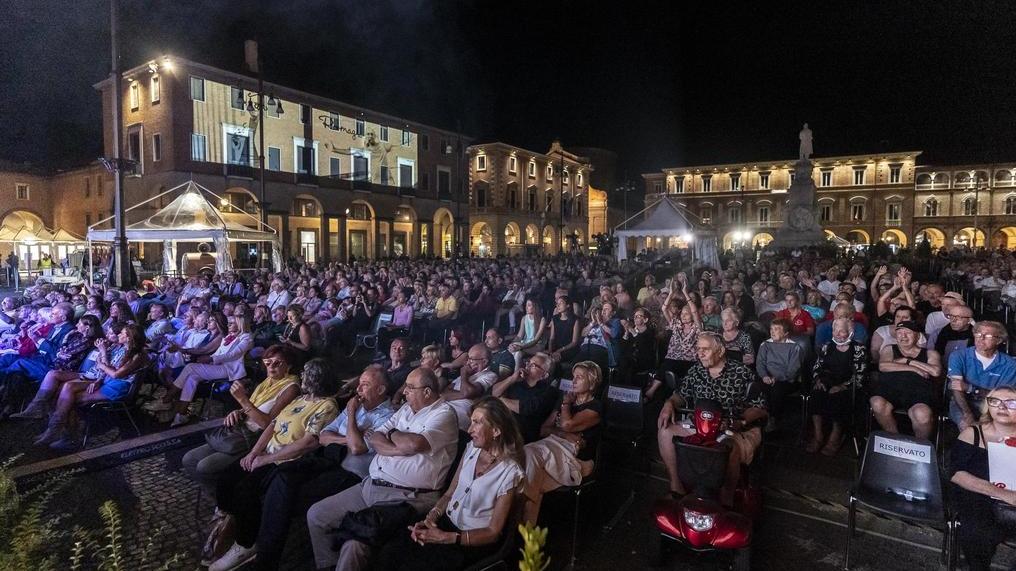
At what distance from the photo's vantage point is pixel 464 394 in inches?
198

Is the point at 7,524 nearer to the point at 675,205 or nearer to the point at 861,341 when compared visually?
the point at 861,341

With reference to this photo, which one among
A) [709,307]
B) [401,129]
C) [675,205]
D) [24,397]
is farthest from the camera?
[401,129]

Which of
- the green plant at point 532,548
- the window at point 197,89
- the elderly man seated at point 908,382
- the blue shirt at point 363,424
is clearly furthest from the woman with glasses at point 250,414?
the window at point 197,89

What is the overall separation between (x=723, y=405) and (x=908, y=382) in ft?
6.53

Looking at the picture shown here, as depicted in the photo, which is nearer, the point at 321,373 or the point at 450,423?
the point at 450,423

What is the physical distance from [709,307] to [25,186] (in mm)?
45016

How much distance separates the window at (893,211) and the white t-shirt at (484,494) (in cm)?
7637

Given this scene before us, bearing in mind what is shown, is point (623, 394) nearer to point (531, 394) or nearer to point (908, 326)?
point (531, 394)

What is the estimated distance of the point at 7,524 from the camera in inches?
101

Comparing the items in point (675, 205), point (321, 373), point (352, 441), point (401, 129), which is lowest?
point (352, 441)

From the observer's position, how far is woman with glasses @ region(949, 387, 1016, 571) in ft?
10.5

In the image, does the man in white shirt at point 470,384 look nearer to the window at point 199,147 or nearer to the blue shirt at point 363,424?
the blue shirt at point 363,424

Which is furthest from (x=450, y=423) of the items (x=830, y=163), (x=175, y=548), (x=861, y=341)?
(x=830, y=163)

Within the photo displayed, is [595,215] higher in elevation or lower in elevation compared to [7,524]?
higher
